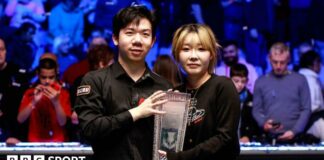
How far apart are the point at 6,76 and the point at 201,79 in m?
4.53

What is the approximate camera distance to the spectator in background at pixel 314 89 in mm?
7484

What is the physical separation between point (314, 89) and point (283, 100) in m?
0.77

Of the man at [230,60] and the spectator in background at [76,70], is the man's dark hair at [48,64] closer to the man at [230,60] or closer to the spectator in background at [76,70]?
the spectator in background at [76,70]

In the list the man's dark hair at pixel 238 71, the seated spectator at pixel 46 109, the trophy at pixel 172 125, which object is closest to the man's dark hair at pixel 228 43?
the man's dark hair at pixel 238 71

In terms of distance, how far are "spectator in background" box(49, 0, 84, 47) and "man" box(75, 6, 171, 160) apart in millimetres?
5326

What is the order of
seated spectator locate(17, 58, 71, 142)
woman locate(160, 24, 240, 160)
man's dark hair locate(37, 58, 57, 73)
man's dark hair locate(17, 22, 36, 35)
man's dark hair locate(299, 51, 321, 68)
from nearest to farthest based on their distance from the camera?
1. woman locate(160, 24, 240, 160)
2. seated spectator locate(17, 58, 71, 142)
3. man's dark hair locate(37, 58, 57, 73)
4. man's dark hair locate(299, 51, 321, 68)
5. man's dark hair locate(17, 22, 36, 35)

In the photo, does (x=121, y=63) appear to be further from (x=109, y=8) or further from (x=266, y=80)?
(x=109, y=8)

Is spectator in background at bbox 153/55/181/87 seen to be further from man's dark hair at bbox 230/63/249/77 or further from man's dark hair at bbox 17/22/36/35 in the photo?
Answer: man's dark hair at bbox 17/22/36/35

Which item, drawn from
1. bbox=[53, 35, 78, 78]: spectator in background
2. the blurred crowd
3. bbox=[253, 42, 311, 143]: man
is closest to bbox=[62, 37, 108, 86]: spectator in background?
the blurred crowd

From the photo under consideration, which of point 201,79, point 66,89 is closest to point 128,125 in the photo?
point 201,79

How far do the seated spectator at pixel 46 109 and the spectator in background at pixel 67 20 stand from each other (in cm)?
164

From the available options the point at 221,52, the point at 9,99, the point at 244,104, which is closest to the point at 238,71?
the point at 244,104

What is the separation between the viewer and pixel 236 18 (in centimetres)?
898

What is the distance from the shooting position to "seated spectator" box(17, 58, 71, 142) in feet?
22.9
